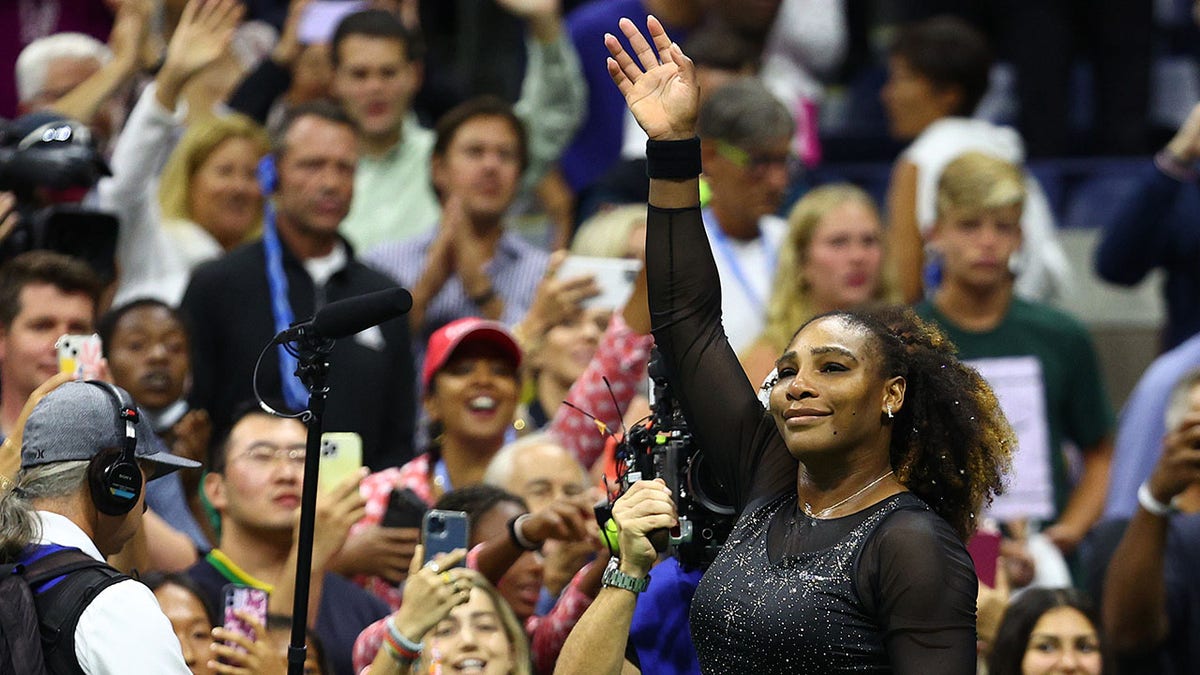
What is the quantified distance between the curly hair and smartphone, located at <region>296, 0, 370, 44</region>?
5.14 metres

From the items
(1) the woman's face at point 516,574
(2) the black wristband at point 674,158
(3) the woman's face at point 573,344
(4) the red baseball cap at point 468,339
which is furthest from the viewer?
(3) the woman's face at point 573,344

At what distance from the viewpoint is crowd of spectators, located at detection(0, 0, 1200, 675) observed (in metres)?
5.73

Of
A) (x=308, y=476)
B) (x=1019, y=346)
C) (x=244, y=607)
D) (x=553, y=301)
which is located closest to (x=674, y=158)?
(x=308, y=476)

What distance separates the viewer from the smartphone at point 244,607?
5.07 meters

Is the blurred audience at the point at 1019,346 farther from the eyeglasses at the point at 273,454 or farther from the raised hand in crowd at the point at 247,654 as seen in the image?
the raised hand in crowd at the point at 247,654

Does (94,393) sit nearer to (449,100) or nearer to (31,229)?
(31,229)

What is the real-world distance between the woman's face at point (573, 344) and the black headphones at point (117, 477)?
8.79 ft

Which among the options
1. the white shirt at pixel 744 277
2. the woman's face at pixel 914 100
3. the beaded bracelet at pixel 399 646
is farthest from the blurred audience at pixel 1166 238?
the beaded bracelet at pixel 399 646

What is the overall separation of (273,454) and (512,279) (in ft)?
6.64

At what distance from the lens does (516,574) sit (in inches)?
223

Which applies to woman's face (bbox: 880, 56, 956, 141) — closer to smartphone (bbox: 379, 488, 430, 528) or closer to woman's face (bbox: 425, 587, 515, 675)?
smartphone (bbox: 379, 488, 430, 528)

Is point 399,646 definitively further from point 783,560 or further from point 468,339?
point 468,339

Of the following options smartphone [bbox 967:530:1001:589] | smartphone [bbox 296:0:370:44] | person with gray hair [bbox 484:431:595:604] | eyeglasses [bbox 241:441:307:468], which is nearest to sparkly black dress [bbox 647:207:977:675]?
person with gray hair [bbox 484:431:595:604]

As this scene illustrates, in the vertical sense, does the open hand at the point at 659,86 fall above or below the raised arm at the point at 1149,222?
above
